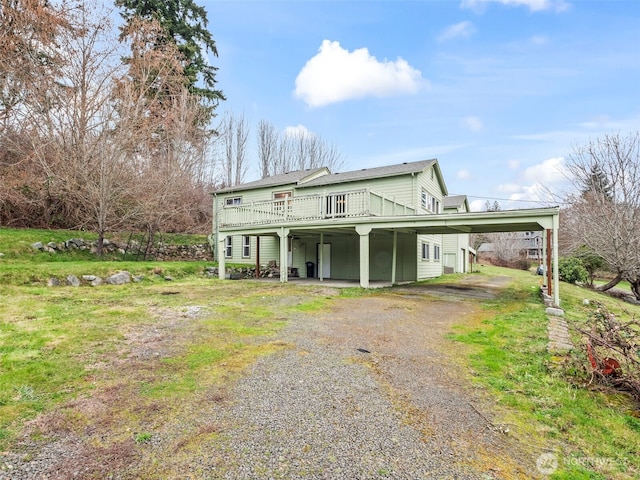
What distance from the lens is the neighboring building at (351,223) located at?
12.1 metres

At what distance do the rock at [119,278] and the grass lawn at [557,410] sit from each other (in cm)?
1068

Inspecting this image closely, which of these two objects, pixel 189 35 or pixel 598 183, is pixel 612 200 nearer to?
pixel 598 183

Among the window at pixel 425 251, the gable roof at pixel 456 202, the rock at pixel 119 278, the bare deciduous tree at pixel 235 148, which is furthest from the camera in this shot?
the bare deciduous tree at pixel 235 148

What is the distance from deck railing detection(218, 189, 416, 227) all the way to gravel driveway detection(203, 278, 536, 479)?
7.61 meters

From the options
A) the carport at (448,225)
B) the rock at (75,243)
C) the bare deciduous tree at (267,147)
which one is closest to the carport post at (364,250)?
the carport at (448,225)

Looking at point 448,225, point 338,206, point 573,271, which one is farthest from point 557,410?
point 573,271

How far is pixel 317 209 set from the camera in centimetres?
1573

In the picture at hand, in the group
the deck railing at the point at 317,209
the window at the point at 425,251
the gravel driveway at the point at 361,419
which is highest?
the deck railing at the point at 317,209

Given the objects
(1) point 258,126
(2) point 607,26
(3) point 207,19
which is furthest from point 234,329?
(1) point 258,126

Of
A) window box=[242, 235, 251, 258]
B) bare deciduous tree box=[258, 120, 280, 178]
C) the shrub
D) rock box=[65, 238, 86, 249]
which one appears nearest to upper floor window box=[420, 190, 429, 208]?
window box=[242, 235, 251, 258]

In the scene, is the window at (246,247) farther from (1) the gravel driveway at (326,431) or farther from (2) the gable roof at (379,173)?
(1) the gravel driveway at (326,431)

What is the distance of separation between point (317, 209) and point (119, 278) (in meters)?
8.24

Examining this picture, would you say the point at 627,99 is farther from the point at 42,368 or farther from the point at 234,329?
the point at 42,368

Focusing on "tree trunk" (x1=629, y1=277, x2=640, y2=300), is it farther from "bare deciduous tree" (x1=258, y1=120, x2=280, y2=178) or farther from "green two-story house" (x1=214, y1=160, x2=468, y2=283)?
"bare deciduous tree" (x1=258, y1=120, x2=280, y2=178)
